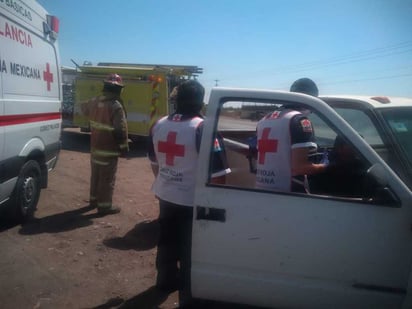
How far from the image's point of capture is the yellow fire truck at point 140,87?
1098cm

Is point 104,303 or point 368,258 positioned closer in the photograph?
point 368,258

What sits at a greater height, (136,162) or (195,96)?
(195,96)

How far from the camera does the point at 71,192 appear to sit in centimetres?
645

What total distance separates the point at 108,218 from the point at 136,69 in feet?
22.4

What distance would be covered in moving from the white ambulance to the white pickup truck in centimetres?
265

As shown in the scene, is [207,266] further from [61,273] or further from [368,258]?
[61,273]

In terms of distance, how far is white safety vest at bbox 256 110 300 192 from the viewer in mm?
2539

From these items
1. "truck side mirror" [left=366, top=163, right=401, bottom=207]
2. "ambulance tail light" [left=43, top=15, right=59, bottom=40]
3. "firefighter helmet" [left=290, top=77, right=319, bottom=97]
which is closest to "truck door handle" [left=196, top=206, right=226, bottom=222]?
"truck side mirror" [left=366, top=163, right=401, bottom=207]

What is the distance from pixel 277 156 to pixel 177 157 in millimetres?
777

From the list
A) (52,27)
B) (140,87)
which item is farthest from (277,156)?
(140,87)

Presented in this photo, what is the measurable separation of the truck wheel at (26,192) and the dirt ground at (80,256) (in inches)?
6.7

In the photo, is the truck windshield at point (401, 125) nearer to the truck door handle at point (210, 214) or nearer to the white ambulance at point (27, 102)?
the truck door handle at point (210, 214)

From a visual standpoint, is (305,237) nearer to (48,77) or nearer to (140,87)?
(48,77)

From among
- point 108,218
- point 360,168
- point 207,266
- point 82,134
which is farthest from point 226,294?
point 82,134
